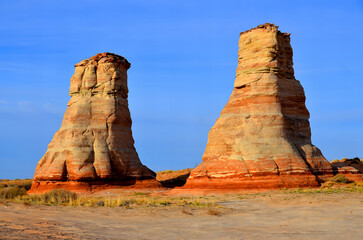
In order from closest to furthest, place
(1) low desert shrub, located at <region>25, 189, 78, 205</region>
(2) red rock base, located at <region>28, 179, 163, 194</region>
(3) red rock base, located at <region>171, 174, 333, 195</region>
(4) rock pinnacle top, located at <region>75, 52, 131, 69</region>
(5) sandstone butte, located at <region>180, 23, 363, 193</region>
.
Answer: (1) low desert shrub, located at <region>25, 189, 78, 205</region> < (3) red rock base, located at <region>171, 174, 333, 195</region> < (5) sandstone butte, located at <region>180, 23, 363, 193</region> < (2) red rock base, located at <region>28, 179, 163, 194</region> < (4) rock pinnacle top, located at <region>75, 52, 131, 69</region>

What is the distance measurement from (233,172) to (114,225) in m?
17.6

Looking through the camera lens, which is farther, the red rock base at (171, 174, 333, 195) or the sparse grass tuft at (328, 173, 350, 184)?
→ the sparse grass tuft at (328, 173, 350, 184)

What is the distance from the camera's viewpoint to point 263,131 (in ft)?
100

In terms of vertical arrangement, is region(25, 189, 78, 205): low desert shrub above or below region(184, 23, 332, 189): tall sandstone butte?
below

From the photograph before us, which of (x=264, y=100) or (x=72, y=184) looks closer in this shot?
(x=264, y=100)

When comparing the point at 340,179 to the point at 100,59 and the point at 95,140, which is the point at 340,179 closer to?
the point at 95,140

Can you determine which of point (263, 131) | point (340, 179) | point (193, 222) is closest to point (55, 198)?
point (193, 222)

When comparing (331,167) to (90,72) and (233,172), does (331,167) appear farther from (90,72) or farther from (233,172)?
(90,72)

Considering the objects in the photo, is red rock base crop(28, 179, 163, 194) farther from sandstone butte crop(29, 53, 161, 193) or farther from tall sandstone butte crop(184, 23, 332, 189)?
tall sandstone butte crop(184, 23, 332, 189)

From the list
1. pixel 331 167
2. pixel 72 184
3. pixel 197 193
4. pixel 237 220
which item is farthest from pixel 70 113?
pixel 237 220

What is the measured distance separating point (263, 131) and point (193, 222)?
17836 mm

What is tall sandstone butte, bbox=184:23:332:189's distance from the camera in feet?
94.1

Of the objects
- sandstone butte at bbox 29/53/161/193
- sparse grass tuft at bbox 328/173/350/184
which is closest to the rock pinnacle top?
sandstone butte at bbox 29/53/161/193

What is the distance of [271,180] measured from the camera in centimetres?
2802
